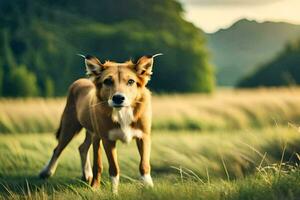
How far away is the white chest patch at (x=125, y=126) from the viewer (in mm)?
7777

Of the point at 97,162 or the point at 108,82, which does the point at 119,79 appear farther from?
the point at 97,162

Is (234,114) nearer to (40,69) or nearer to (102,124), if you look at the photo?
(102,124)

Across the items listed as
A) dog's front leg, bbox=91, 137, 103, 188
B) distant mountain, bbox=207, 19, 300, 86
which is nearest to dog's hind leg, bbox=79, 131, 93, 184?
dog's front leg, bbox=91, 137, 103, 188

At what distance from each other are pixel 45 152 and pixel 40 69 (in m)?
27.1

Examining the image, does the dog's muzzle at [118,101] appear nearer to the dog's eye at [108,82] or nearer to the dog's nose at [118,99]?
the dog's nose at [118,99]

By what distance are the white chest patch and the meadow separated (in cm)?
43

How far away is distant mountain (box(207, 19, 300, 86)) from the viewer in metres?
52.0

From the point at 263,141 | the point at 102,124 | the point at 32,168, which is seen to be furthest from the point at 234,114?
the point at 102,124

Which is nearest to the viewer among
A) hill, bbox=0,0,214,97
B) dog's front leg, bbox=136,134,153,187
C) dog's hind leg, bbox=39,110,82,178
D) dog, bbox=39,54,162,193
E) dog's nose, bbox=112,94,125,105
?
dog's nose, bbox=112,94,125,105

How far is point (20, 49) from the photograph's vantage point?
39750mm

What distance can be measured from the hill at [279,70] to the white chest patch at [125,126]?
30.1 meters

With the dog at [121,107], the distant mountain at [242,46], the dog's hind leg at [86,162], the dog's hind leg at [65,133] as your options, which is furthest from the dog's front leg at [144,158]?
the distant mountain at [242,46]

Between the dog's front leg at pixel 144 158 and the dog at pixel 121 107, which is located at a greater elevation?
the dog at pixel 121 107

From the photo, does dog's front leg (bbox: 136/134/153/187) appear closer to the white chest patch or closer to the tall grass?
the white chest patch
